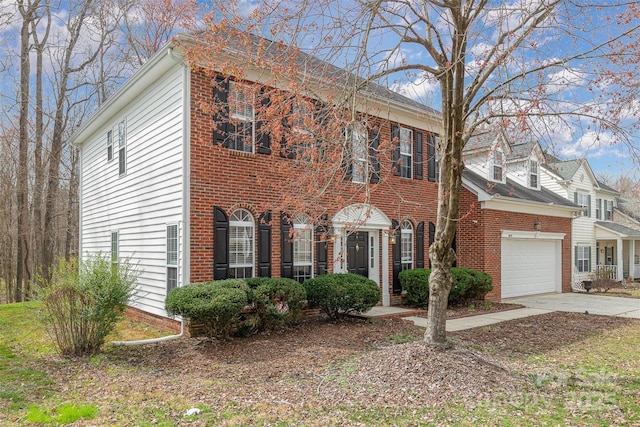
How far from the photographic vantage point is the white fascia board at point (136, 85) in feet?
29.2

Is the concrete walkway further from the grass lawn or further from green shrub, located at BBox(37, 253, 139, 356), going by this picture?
green shrub, located at BBox(37, 253, 139, 356)

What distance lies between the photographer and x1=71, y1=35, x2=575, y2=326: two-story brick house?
352 inches

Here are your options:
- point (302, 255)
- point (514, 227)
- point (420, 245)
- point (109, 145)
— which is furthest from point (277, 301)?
point (514, 227)

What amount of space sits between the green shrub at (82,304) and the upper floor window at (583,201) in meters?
24.8

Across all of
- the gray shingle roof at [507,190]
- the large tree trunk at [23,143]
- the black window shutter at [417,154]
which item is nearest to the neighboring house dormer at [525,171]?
the gray shingle roof at [507,190]

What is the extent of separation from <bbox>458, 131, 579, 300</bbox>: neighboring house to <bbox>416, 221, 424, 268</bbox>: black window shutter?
1.50m

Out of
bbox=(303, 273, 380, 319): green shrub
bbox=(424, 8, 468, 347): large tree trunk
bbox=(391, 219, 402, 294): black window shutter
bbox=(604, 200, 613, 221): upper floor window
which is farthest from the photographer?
bbox=(604, 200, 613, 221): upper floor window

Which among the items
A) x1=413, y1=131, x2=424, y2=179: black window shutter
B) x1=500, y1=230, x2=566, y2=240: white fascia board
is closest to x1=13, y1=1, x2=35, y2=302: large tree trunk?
x1=413, y1=131, x2=424, y2=179: black window shutter

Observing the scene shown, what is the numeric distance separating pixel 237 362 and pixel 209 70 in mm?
4811

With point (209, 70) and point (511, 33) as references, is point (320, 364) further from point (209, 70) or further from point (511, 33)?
point (511, 33)

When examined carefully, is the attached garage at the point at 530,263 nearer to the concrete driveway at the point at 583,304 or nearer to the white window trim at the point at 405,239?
the concrete driveway at the point at 583,304

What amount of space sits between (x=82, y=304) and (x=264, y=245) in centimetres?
382

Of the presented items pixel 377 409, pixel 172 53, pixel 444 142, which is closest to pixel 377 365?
pixel 377 409

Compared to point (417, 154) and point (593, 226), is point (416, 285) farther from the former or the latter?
point (593, 226)
